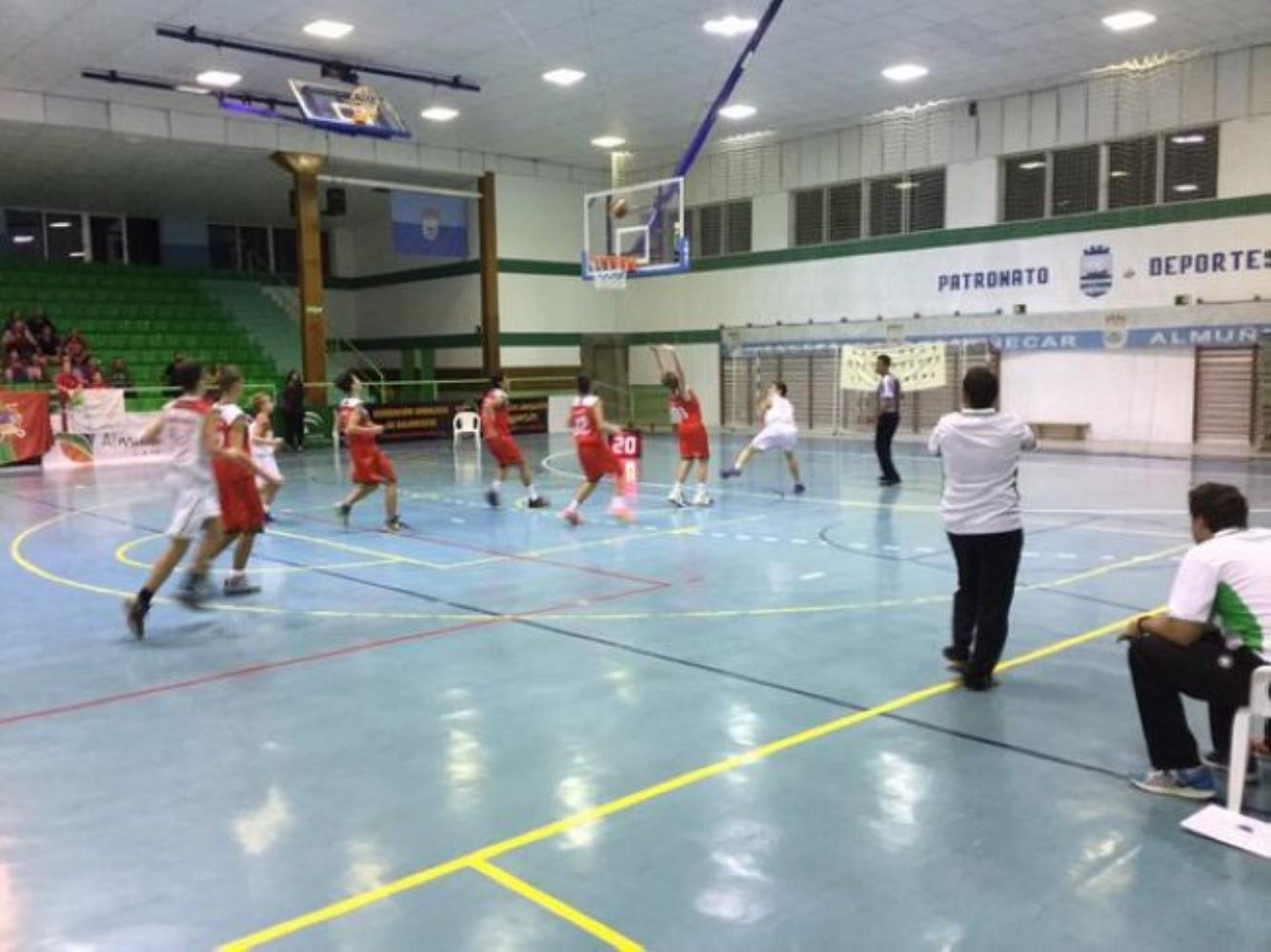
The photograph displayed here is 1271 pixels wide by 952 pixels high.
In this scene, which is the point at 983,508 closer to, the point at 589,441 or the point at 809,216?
the point at 589,441

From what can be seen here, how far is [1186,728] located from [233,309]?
33.5 metres

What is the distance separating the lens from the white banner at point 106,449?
A: 20797 millimetres

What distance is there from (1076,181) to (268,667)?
68.6ft

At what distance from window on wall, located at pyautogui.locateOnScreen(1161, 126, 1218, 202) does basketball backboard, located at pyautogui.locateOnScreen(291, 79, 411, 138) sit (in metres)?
14.5

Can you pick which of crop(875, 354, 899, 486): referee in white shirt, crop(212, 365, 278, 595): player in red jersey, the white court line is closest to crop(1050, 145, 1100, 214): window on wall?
crop(875, 354, 899, 486): referee in white shirt

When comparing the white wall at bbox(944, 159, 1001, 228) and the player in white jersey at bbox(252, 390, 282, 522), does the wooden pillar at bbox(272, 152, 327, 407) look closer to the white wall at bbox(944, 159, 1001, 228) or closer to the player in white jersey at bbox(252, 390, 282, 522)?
the player in white jersey at bbox(252, 390, 282, 522)

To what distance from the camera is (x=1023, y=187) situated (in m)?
23.5

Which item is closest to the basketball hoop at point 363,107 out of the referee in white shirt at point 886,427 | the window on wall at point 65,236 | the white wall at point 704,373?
the referee in white shirt at point 886,427

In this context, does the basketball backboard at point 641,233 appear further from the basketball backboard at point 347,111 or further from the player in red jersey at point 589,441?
the player in red jersey at point 589,441

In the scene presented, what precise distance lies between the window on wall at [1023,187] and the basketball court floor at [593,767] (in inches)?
603

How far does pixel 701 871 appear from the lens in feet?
12.9

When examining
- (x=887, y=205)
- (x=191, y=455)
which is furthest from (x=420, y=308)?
(x=191, y=455)

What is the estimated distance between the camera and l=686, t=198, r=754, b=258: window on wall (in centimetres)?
2911

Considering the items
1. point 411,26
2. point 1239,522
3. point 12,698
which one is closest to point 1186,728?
point 1239,522
